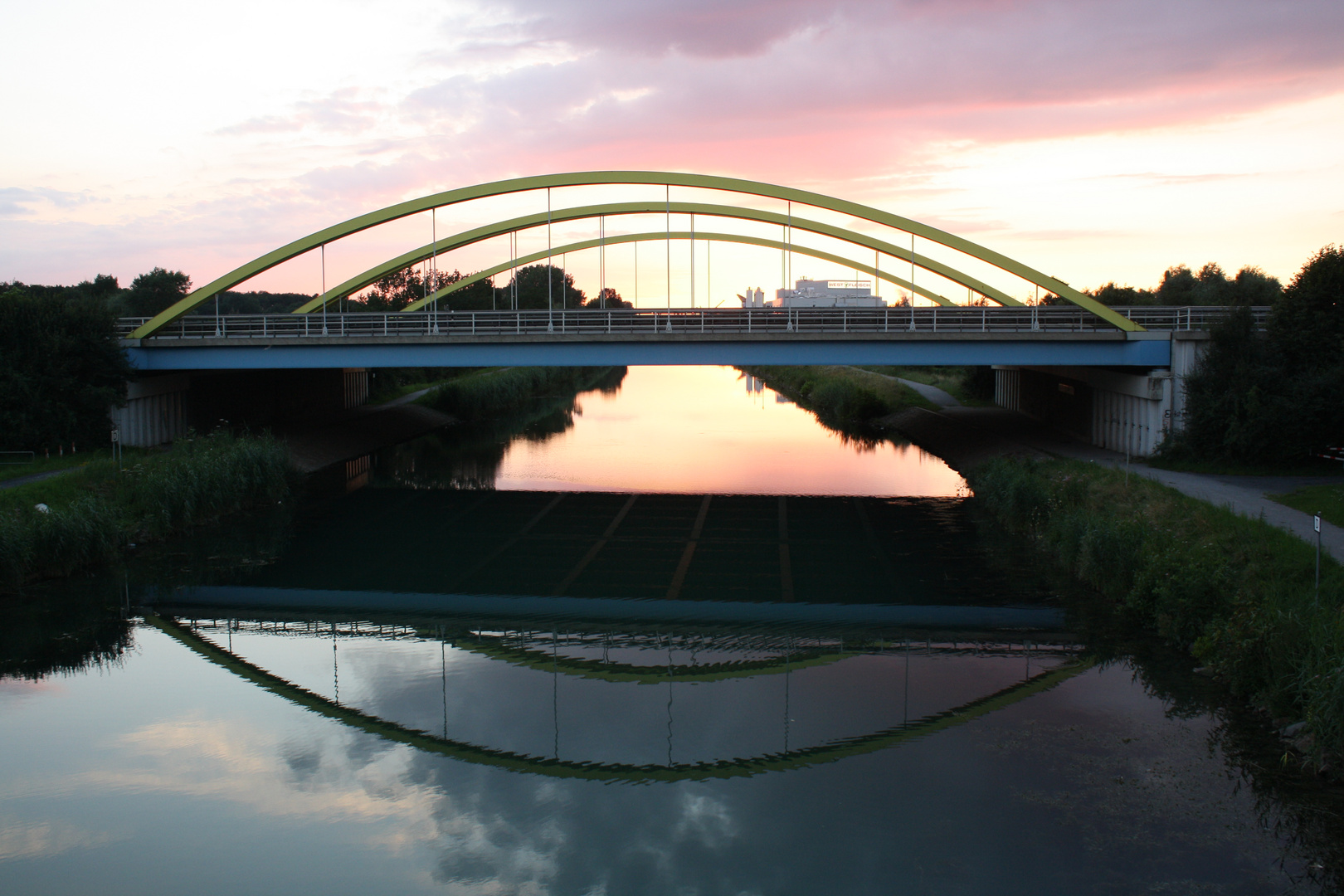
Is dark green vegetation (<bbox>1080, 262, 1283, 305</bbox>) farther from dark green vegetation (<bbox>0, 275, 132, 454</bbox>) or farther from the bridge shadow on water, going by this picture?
dark green vegetation (<bbox>0, 275, 132, 454</bbox>)

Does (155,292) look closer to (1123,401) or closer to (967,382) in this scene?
(967,382)

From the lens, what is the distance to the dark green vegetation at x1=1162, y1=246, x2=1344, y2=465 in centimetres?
2669

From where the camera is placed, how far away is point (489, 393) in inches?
2457

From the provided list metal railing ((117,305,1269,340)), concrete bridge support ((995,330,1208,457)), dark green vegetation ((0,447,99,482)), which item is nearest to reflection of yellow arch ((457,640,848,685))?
dark green vegetation ((0,447,99,482))

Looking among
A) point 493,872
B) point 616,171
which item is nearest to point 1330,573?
point 493,872

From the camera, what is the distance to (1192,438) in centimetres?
2919

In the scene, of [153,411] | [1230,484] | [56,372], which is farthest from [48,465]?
[1230,484]

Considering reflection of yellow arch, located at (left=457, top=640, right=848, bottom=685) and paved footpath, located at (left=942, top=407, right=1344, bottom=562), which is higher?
paved footpath, located at (left=942, top=407, right=1344, bottom=562)

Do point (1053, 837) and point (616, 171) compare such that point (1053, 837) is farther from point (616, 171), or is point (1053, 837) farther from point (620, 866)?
point (616, 171)

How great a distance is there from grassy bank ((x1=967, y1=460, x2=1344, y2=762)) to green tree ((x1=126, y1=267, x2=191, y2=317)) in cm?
7307

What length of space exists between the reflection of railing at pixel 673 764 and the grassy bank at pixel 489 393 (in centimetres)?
3897

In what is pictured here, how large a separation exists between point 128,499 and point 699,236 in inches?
803

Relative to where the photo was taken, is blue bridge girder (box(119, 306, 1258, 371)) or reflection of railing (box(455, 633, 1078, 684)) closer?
reflection of railing (box(455, 633, 1078, 684))

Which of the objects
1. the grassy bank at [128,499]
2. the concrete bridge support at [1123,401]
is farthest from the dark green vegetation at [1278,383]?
the grassy bank at [128,499]
